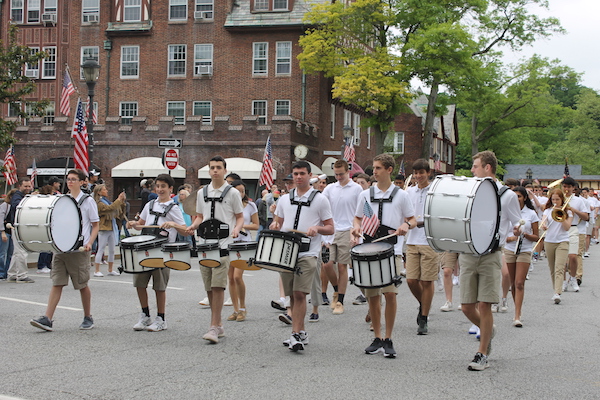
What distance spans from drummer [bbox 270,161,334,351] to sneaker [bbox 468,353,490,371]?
1.73 m

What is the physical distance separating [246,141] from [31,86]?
14615mm

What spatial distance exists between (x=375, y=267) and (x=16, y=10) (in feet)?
142

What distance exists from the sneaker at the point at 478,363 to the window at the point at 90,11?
4043 cm

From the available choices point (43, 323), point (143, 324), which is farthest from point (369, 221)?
point (43, 323)

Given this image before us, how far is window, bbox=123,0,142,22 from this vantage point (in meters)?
43.3

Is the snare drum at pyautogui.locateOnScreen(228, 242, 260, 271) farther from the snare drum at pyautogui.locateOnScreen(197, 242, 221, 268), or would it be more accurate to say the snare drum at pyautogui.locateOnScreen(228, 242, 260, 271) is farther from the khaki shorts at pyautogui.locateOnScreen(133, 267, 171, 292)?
the khaki shorts at pyautogui.locateOnScreen(133, 267, 171, 292)

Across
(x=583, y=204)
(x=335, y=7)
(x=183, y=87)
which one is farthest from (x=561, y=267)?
(x=183, y=87)

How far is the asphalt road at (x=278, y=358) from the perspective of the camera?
247 inches

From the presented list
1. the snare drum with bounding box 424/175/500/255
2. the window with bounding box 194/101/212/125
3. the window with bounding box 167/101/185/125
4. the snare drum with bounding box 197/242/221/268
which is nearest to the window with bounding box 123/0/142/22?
the window with bounding box 167/101/185/125

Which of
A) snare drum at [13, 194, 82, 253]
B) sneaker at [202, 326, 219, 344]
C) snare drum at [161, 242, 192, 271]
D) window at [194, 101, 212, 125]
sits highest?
window at [194, 101, 212, 125]

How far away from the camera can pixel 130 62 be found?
142 feet

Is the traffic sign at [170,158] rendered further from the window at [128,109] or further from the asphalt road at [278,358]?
the window at [128,109]

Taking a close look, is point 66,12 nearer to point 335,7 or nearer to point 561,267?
point 335,7

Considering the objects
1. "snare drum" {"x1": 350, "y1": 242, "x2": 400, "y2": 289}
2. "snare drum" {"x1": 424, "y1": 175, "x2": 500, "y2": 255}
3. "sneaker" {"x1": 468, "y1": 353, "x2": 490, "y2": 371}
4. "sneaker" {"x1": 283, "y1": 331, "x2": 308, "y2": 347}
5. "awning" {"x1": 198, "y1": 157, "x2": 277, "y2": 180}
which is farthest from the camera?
"awning" {"x1": 198, "y1": 157, "x2": 277, "y2": 180}
